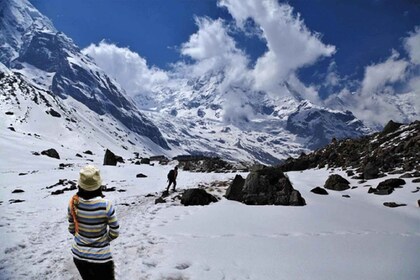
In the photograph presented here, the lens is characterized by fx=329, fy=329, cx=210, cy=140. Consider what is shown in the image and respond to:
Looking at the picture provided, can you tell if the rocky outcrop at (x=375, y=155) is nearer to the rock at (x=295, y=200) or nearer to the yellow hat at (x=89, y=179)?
the rock at (x=295, y=200)

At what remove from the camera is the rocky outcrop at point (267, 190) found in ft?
66.4

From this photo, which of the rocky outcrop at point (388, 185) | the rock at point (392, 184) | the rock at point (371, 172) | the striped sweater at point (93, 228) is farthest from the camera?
the rock at point (371, 172)

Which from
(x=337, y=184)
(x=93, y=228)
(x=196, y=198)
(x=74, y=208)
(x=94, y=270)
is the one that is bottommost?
(x=94, y=270)

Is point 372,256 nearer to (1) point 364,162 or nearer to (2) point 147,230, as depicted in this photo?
(2) point 147,230

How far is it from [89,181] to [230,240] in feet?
24.5

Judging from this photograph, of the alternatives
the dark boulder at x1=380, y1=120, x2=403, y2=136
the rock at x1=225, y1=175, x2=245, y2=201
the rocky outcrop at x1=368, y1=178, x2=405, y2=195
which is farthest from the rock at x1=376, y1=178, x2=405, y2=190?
the dark boulder at x1=380, y1=120, x2=403, y2=136

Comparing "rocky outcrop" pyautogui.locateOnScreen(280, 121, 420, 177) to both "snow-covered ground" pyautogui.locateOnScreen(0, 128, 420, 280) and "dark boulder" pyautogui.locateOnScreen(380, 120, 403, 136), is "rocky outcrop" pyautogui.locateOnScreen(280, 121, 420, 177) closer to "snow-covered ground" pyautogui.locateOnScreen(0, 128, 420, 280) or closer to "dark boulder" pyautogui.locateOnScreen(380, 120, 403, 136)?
"dark boulder" pyautogui.locateOnScreen(380, 120, 403, 136)

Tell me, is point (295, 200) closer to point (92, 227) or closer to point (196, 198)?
point (196, 198)

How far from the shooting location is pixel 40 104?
554 ft

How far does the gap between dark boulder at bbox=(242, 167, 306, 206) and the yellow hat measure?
15.2 metres

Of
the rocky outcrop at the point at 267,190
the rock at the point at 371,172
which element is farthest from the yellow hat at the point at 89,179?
the rock at the point at 371,172

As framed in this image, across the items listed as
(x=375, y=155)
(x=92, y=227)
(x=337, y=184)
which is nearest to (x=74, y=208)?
A: (x=92, y=227)

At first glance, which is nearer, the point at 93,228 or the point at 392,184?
the point at 93,228

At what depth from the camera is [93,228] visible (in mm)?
6266
